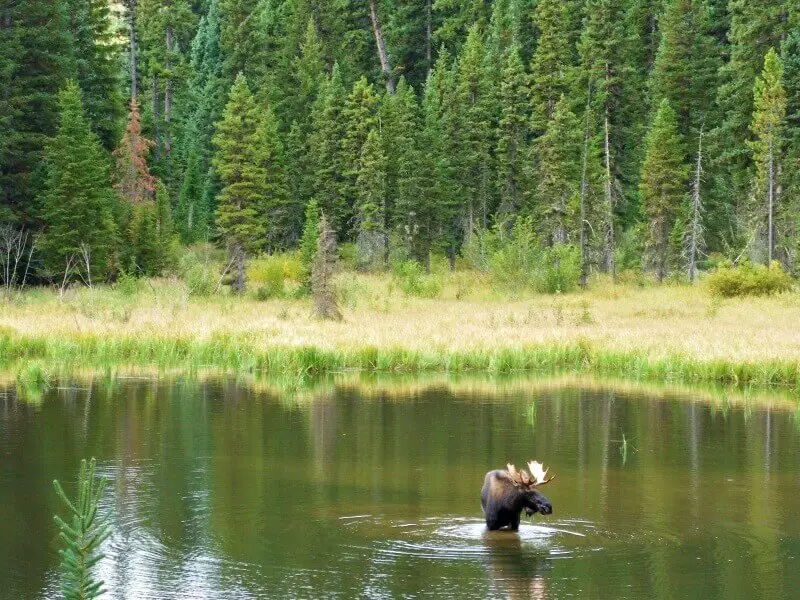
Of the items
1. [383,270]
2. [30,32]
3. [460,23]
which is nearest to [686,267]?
[383,270]

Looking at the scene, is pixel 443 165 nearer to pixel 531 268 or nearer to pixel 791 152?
pixel 531 268

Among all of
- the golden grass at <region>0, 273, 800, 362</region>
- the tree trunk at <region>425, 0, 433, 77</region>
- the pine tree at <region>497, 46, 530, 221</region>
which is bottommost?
the golden grass at <region>0, 273, 800, 362</region>

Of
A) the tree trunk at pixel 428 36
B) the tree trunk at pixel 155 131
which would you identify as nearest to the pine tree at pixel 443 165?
the tree trunk at pixel 428 36

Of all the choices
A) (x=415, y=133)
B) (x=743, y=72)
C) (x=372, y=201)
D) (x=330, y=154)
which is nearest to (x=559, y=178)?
(x=415, y=133)

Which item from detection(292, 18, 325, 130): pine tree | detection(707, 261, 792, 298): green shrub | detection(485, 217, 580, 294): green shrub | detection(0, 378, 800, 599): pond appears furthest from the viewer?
detection(292, 18, 325, 130): pine tree

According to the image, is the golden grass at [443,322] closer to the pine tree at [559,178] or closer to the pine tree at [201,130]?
the pine tree at [559,178]

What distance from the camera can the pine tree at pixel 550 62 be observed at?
2355 inches

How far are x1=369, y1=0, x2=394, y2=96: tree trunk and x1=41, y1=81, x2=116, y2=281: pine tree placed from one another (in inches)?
1159

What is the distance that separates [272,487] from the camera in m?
15.2

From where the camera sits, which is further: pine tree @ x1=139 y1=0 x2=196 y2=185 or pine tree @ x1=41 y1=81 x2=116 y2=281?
pine tree @ x1=139 y1=0 x2=196 y2=185

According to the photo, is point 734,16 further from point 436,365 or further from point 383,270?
point 436,365

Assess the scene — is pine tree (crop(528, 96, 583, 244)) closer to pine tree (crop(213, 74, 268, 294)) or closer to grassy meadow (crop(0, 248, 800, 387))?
pine tree (crop(213, 74, 268, 294))

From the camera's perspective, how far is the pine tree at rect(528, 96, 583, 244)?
57.9m

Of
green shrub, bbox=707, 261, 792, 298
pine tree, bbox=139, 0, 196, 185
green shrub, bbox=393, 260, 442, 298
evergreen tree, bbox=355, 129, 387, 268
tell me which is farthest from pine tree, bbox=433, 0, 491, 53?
green shrub, bbox=707, 261, 792, 298
